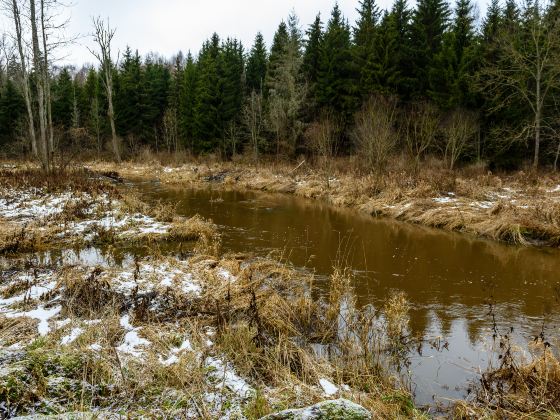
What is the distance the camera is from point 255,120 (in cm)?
3250

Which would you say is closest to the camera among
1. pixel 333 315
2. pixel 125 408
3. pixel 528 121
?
pixel 125 408

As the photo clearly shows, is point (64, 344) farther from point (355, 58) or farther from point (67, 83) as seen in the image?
point (67, 83)

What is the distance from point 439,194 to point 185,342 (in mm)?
13316

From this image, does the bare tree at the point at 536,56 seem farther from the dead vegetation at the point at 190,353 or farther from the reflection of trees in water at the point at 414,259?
the dead vegetation at the point at 190,353

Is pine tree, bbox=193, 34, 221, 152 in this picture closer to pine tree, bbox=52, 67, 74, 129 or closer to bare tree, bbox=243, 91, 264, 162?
bare tree, bbox=243, 91, 264, 162

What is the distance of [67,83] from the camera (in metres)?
46.1

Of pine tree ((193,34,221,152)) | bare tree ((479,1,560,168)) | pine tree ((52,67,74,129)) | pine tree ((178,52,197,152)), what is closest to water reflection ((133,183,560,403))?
bare tree ((479,1,560,168))

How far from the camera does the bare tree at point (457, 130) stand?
68.5 ft

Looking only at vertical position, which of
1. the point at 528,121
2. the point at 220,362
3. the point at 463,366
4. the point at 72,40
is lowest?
the point at 463,366

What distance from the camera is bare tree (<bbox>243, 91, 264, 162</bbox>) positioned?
105 ft

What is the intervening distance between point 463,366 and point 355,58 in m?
29.9

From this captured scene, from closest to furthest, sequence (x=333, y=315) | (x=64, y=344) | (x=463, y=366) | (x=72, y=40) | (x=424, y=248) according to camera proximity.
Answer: (x=64, y=344) → (x=463, y=366) → (x=333, y=315) → (x=424, y=248) → (x=72, y=40)

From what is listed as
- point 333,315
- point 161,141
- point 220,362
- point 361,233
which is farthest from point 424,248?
point 161,141

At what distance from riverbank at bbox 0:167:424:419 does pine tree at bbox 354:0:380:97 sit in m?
24.0
